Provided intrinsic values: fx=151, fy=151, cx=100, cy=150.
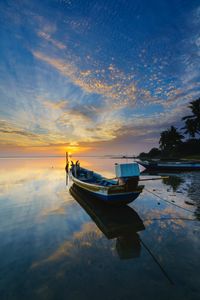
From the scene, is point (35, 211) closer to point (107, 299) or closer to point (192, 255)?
point (107, 299)

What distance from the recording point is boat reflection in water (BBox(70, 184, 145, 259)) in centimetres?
657

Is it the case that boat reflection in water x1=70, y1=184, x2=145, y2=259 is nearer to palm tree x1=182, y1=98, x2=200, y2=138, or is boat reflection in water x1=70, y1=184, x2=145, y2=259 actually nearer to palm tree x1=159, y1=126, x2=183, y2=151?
palm tree x1=182, y1=98, x2=200, y2=138

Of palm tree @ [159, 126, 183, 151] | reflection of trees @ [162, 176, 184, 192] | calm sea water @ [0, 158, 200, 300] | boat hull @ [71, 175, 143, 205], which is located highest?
palm tree @ [159, 126, 183, 151]

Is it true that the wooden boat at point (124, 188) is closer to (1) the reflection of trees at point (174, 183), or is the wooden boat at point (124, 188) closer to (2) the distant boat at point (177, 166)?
(1) the reflection of trees at point (174, 183)

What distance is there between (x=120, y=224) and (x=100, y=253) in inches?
117

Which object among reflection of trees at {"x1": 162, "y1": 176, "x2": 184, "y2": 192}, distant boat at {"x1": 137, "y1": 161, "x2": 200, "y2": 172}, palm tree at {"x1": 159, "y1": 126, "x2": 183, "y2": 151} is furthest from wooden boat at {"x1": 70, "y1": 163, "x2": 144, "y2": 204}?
palm tree at {"x1": 159, "y1": 126, "x2": 183, "y2": 151}

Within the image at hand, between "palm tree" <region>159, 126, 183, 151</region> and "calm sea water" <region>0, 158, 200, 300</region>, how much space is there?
70.0m

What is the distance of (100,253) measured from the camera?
622 cm

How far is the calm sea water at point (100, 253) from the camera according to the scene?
14.7 feet

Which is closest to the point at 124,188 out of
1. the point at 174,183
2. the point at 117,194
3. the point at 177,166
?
the point at 117,194

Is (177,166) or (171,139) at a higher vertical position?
(171,139)

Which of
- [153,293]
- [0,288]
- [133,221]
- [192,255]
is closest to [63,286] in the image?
[0,288]

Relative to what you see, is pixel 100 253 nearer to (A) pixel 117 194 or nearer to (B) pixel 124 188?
(A) pixel 117 194

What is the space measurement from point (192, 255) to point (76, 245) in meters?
4.78
